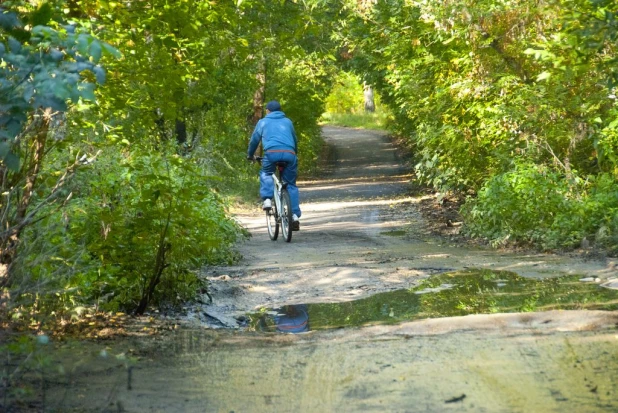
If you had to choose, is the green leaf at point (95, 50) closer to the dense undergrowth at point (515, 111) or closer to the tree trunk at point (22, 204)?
the tree trunk at point (22, 204)

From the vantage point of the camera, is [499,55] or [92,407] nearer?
[92,407]

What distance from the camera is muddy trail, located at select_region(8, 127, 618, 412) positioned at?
202 inches

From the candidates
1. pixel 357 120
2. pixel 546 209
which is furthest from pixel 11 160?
pixel 357 120

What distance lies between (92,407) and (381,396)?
1529 mm

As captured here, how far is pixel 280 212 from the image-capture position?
46.2 ft

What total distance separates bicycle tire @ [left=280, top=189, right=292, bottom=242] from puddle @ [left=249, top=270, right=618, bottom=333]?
463cm

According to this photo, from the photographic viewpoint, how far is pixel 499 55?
1478cm

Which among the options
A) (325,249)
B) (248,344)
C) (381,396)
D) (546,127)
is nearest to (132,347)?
(248,344)

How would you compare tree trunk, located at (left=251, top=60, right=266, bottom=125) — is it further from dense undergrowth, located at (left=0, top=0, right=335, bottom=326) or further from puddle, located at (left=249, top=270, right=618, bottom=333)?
puddle, located at (left=249, top=270, right=618, bottom=333)

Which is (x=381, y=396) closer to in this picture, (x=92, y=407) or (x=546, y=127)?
(x=92, y=407)

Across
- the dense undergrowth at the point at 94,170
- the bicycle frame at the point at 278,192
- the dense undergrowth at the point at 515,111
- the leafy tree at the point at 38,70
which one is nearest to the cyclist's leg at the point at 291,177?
the bicycle frame at the point at 278,192

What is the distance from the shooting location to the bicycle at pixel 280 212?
13.9 meters

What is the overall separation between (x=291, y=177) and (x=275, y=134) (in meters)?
0.70

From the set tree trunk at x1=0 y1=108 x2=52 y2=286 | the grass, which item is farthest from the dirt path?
the grass
